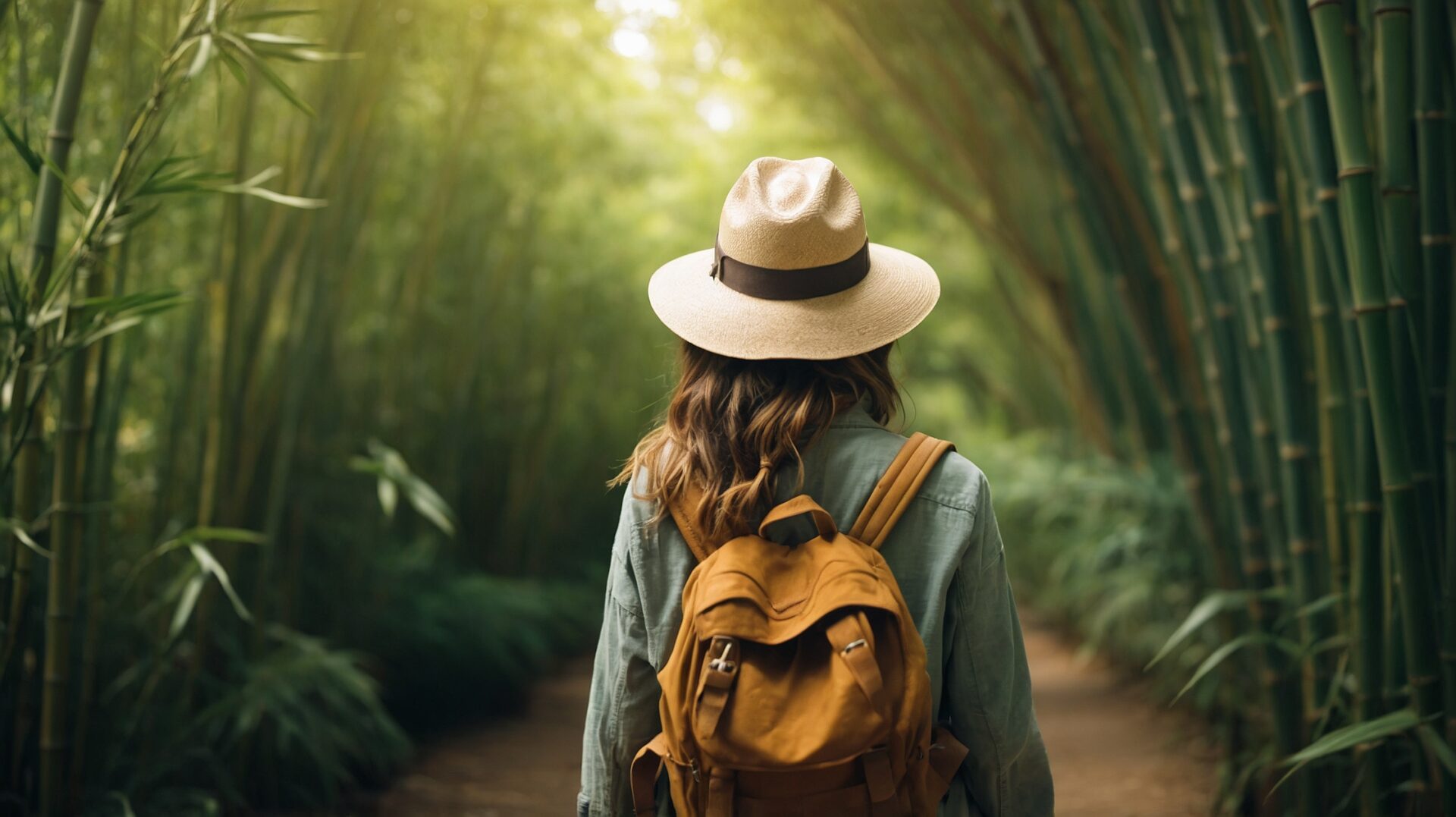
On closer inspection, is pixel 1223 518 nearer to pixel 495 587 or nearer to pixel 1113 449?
pixel 1113 449

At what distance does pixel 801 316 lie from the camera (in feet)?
3.51

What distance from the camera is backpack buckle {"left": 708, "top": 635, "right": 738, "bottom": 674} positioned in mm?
925

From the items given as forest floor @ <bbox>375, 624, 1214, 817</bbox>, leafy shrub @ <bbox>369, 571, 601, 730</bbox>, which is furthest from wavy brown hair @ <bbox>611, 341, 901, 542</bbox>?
leafy shrub @ <bbox>369, 571, 601, 730</bbox>

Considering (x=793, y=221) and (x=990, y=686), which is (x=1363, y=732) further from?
(x=793, y=221)

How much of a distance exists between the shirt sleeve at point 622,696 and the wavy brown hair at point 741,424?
0.07m

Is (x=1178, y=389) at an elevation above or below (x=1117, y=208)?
below

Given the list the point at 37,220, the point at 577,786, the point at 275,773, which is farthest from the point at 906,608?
the point at 577,786

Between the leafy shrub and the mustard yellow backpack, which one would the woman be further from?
the leafy shrub

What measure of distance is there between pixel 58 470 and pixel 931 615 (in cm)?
140

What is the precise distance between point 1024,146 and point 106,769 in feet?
11.6

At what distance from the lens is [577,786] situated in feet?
10.4

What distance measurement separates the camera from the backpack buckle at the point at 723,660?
36.4 inches

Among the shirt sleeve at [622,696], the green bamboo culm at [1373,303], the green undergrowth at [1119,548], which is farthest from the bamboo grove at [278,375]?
the green undergrowth at [1119,548]

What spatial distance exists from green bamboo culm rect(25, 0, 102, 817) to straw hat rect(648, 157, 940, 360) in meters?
0.94
